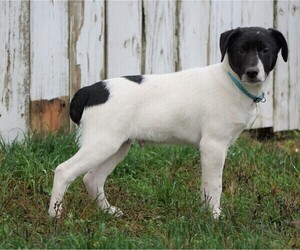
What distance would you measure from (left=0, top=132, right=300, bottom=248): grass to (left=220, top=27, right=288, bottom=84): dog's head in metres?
0.95

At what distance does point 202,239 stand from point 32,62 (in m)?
2.85

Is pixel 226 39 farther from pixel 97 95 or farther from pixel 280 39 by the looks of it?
pixel 97 95

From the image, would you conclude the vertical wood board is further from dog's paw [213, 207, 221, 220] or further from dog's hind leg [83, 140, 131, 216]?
dog's paw [213, 207, 221, 220]

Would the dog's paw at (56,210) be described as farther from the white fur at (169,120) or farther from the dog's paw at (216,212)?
the dog's paw at (216,212)

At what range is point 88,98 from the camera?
618 centimetres

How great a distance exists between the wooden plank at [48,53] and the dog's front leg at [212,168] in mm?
2005

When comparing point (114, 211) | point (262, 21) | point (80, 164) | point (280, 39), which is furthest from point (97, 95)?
point (262, 21)

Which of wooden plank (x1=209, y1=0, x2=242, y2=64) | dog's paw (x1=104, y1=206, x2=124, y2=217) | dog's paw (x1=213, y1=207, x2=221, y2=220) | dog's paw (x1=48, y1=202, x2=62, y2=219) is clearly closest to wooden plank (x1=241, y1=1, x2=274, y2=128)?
wooden plank (x1=209, y1=0, x2=242, y2=64)

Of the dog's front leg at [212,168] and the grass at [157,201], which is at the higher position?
the dog's front leg at [212,168]

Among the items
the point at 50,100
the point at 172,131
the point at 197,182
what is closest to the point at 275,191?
the point at 197,182

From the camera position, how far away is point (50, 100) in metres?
7.77

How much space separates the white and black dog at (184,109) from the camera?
607 centimetres

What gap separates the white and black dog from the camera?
6.07 meters

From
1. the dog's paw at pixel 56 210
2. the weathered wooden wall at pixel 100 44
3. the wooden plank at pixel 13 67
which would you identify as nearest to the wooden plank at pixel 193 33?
the weathered wooden wall at pixel 100 44
